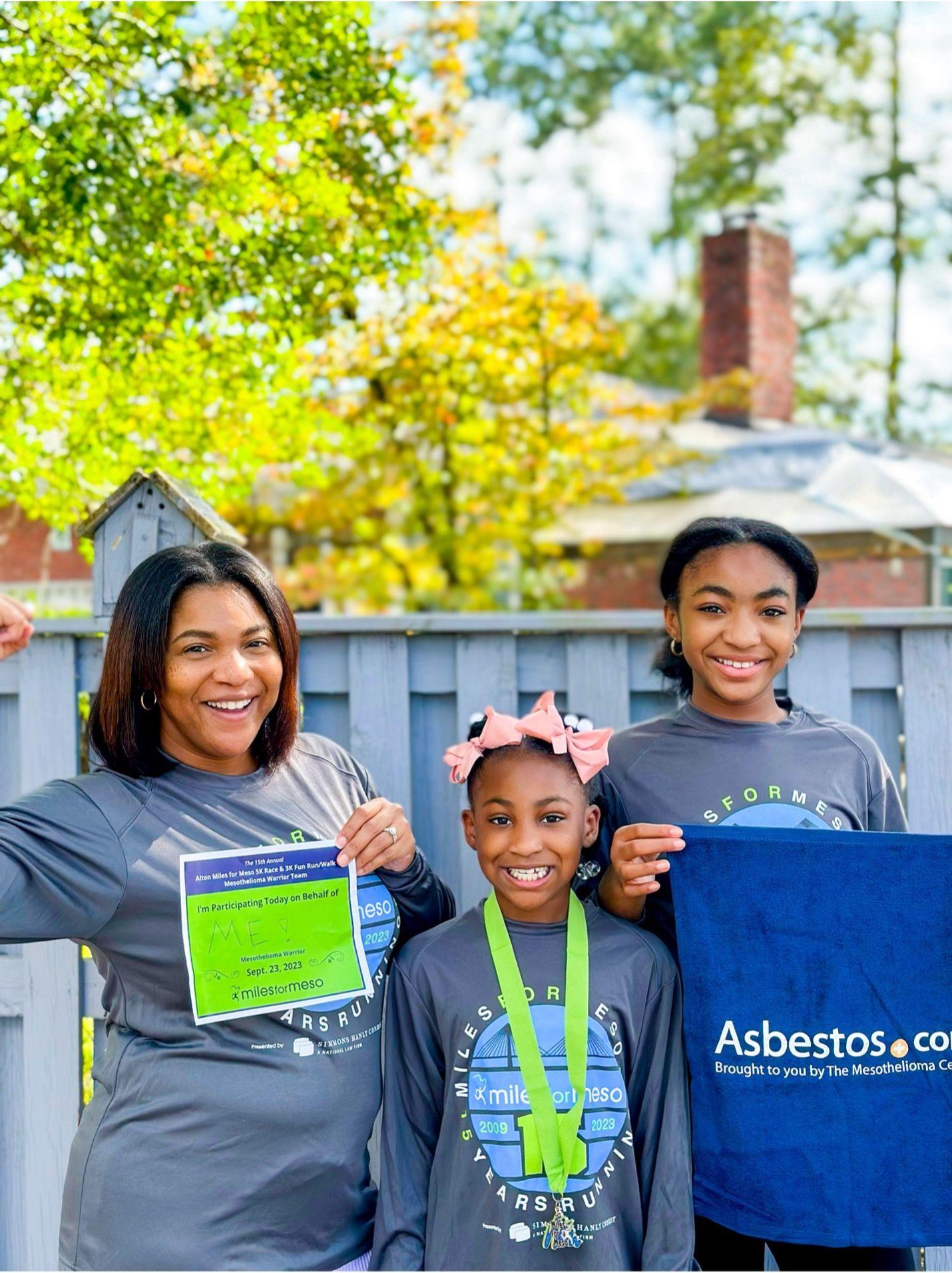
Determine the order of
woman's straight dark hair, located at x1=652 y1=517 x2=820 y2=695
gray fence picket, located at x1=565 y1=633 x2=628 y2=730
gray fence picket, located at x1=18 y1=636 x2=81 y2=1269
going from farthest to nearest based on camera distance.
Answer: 1. gray fence picket, located at x1=565 y1=633 x2=628 y2=730
2. gray fence picket, located at x1=18 y1=636 x2=81 y2=1269
3. woman's straight dark hair, located at x1=652 y1=517 x2=820 y2=695

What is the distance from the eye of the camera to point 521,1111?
2240mm

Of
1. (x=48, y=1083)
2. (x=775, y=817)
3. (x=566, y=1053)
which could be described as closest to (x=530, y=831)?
(x=566, y=1053)

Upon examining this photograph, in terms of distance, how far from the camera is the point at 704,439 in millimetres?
14188

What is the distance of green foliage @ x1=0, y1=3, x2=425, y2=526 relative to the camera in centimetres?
407

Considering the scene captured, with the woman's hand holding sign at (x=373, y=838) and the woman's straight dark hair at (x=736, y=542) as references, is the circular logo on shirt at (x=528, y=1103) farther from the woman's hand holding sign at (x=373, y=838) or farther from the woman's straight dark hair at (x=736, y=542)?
the woman's straight dark hair at (x=736, y=542)

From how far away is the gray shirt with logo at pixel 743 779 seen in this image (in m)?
2.52

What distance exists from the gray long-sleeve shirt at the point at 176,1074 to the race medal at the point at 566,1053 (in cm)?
31

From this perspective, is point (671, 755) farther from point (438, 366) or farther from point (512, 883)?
point (438, 366)

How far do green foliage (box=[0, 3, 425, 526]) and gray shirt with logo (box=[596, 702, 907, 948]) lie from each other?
9.20ft

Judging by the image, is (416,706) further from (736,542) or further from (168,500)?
(736,542)

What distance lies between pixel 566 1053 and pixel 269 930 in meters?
0.61

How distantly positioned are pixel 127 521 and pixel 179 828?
1058mm

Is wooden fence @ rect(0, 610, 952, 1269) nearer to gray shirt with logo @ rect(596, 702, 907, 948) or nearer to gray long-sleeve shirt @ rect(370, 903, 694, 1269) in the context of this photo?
gray shirt with logo @ rect(596, 702, 907, 948)

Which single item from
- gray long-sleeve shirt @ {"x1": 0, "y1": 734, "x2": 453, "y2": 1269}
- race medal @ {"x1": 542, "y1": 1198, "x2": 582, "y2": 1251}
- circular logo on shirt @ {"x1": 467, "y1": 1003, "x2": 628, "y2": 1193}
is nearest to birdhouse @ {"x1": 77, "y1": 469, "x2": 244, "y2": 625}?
gray long-sleeve shirt @ {"x1": 0, "y1": 734, "x2": 453, "y2": 1269}
